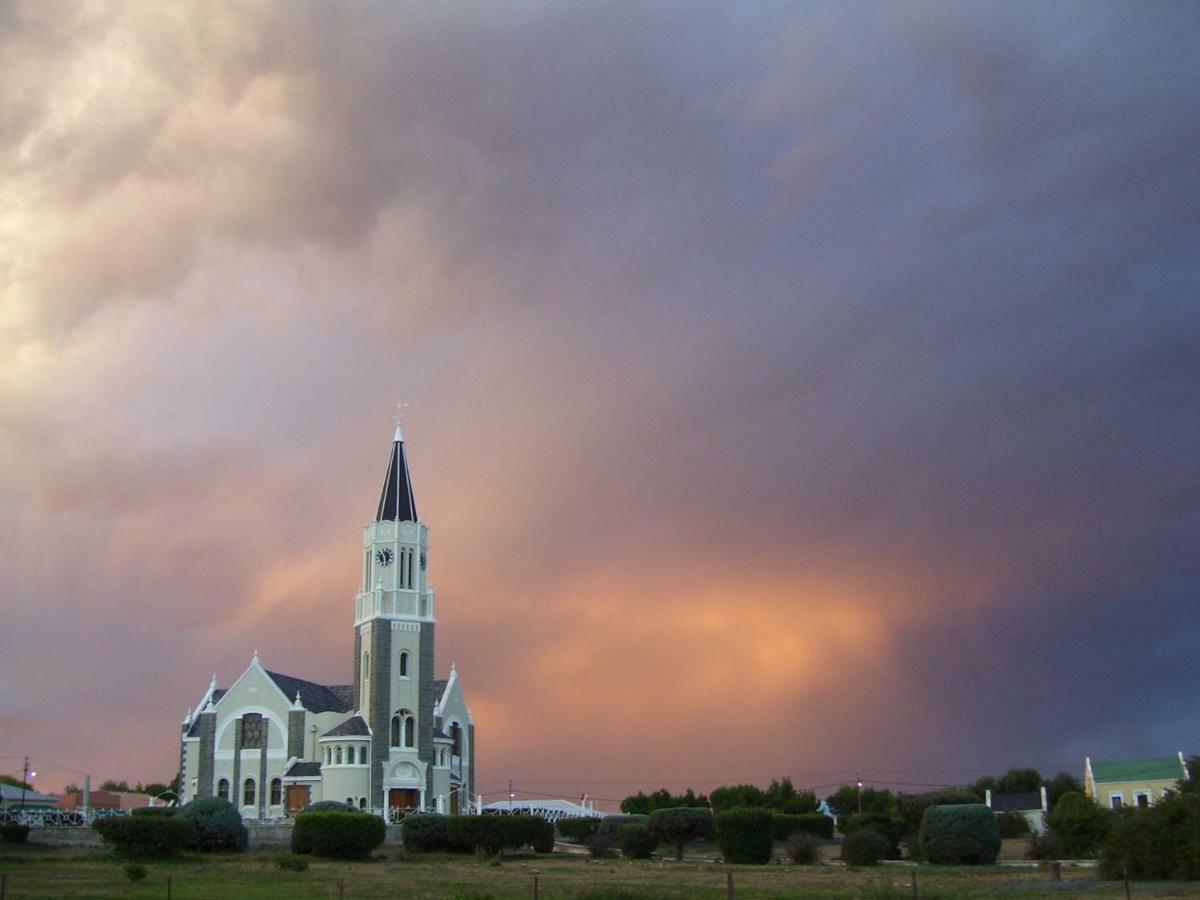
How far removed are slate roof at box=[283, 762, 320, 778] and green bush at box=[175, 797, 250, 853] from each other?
29.6 m

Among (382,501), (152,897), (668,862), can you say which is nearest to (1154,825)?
(668,862)

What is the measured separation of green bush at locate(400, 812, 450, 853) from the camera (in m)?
63.5

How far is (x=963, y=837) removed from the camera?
53656 millimetres

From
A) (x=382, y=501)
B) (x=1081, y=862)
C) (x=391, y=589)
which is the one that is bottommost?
(x=1081, y=862)

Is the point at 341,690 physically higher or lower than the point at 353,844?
higher

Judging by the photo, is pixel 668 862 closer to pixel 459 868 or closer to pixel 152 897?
pixel 459 868

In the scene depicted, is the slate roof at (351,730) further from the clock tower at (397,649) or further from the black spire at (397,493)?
the black spire at (397,493)

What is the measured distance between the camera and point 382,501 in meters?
98.9

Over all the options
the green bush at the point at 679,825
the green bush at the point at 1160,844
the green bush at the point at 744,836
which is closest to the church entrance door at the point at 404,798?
the green bush at the point at 679,825

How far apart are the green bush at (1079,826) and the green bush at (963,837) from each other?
695cm

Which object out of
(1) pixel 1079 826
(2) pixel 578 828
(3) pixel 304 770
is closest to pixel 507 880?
(1) pixel 1079 826

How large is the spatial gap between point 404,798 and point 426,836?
2730 centimetres

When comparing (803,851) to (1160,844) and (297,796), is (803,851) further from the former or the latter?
(297,796)

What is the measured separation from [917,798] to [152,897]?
216 feet
